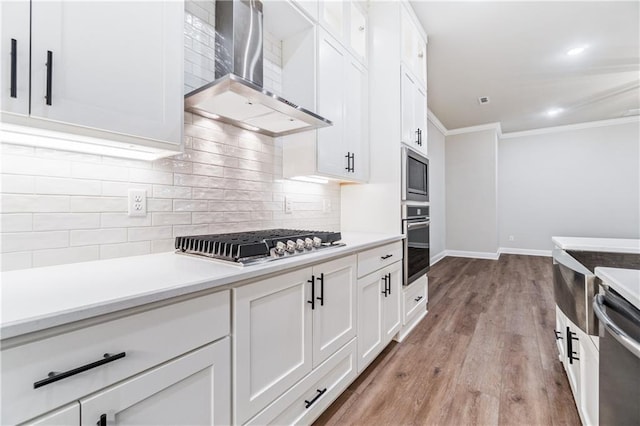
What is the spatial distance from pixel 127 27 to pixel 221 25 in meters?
0.72

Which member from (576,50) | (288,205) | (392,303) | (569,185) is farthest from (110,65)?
(569,185)

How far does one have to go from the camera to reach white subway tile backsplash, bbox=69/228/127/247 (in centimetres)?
113

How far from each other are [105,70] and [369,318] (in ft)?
6.03

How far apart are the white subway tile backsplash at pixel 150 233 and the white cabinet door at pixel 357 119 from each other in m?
1.37

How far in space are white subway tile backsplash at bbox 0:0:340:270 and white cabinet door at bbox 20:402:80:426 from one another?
632 mm

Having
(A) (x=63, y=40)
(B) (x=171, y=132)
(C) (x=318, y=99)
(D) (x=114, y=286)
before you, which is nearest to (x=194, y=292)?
(D) (x=114, y=286)

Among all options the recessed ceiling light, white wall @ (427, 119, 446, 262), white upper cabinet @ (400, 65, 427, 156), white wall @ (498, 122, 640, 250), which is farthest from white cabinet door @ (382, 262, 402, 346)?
white wall @ (498, 122, 640, 250)

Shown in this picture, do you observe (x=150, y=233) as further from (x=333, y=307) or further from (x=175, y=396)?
(x=333, y=307)

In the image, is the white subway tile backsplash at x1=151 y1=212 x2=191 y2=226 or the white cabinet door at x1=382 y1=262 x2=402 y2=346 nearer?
the white subway tile backsplash at x1=151 y1=212 x2=191 y2=226

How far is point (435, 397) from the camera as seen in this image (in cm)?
173

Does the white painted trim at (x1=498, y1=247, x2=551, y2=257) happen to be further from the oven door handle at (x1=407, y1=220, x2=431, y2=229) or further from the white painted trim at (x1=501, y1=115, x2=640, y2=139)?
the oven door handle at (x1=407, y1=220, x2=431, y2=229)

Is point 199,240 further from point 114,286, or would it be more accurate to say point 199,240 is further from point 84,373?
point 84,373

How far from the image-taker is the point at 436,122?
5844 mm

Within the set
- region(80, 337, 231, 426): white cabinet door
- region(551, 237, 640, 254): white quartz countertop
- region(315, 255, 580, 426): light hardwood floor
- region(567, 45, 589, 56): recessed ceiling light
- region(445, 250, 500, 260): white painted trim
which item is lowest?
region(315, 255, 580, 426): light hardwood floor
